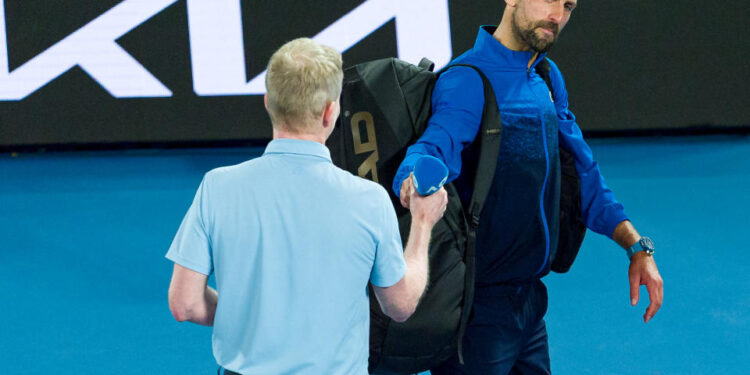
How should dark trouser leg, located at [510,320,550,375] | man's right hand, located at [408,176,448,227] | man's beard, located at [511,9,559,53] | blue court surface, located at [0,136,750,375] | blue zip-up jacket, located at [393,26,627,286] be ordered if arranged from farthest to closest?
blue court surface, located at [0,136,750,375] → dark trouser leg, located at [510,320,550,375] → man's beard, located at [511,9,559,53] → blue zip-up jacket, located at [393,26,627,286] → man's right hand, located at [408,176,448,227]

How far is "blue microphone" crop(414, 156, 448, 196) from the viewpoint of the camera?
2.04m

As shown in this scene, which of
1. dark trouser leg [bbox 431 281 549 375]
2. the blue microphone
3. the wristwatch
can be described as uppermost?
the blue microphone

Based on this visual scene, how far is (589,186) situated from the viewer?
2.71 metres

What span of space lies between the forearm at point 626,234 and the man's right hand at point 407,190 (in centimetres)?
84

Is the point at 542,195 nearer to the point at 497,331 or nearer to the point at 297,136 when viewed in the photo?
the point at 497,331

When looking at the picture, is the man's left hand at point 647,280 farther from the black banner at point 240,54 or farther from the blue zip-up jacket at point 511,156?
the black banner at point 240,54

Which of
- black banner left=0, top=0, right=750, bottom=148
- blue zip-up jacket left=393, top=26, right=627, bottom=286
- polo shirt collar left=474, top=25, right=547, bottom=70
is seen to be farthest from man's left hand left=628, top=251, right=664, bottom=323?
black banner left=0, top=0, right=750, bottom=148

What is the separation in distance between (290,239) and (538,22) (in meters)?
1.19

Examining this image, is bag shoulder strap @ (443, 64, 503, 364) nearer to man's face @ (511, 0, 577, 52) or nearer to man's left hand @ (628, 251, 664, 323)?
man's face @ (511, 0, 577, 52)

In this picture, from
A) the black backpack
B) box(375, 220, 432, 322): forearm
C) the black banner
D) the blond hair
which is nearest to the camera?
the blond hair

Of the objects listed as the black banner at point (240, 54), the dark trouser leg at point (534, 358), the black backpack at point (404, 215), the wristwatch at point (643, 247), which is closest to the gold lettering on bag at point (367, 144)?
the black backpack at point (404, 215)

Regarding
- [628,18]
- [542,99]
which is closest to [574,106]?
[628,18]

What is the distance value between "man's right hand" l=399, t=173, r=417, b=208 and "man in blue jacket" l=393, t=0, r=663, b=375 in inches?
11.5

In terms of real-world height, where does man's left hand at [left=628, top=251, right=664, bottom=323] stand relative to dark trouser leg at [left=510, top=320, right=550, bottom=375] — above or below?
above
